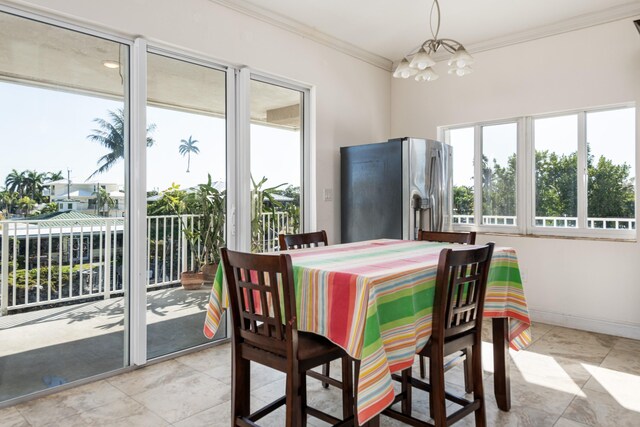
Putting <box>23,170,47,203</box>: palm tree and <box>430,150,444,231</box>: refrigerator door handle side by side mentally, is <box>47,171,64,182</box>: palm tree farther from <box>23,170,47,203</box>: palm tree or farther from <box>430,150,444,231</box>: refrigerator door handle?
<box>430,150,444,231</box>: refrigerator door handle

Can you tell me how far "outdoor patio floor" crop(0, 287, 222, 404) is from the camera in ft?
7.97

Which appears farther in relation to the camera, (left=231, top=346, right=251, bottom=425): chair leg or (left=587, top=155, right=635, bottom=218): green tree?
(left=587, top=155, right=635, bottom=218): green tree

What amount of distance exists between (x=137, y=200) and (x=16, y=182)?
667 millimetres

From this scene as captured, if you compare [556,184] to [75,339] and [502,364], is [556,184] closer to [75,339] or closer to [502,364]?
[502,364]

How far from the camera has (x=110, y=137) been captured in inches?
110

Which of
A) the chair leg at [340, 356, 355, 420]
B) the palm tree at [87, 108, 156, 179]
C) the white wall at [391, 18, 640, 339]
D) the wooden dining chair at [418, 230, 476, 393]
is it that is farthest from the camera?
the white wall at [391, 18, 640, 339]

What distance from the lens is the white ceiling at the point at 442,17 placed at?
3414mm

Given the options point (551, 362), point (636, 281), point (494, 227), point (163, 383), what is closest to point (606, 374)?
point (551, 362)

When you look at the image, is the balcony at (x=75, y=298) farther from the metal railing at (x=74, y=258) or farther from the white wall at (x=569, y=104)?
the white wall at (x=569, y=104)

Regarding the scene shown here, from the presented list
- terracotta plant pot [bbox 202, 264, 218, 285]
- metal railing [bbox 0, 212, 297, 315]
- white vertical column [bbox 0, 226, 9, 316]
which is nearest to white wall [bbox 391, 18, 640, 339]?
terracotta plant pot [bbox 202, 264, 218, 285]

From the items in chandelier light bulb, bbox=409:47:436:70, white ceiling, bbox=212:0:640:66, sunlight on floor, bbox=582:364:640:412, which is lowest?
sunlight on floor, bbox=582:364:640:412

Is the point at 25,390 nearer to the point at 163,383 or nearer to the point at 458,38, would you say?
the point at 163,383

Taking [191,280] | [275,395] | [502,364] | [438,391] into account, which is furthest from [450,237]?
[191,280]

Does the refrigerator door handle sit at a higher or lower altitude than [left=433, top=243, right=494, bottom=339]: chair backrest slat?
higher
